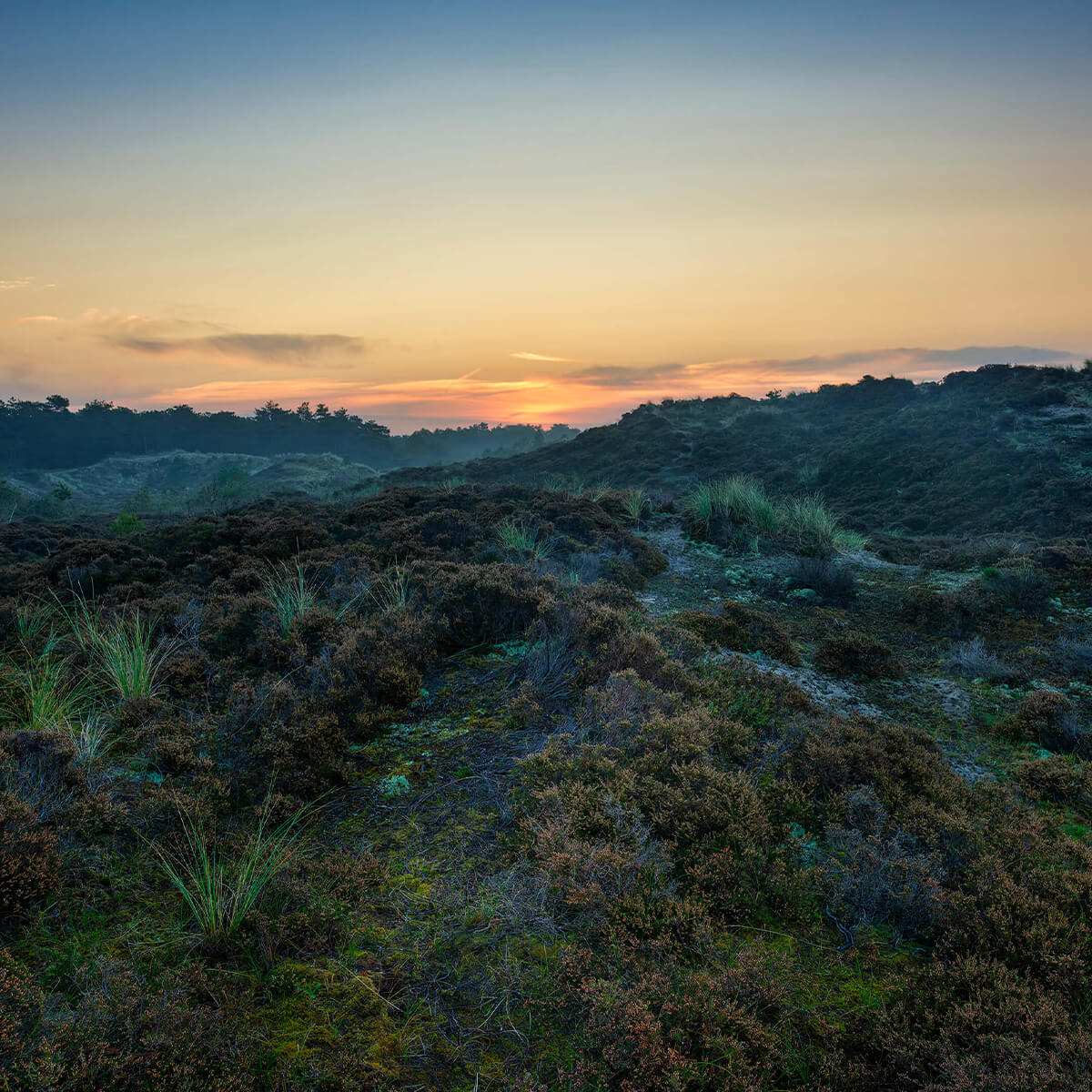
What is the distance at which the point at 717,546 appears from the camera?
541 inches

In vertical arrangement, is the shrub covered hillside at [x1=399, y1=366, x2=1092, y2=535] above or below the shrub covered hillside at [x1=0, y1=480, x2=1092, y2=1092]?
above

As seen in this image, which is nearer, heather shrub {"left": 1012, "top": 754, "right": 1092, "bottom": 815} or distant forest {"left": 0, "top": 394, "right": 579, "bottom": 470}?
heather shrub {"left": 1012, "top": 754, "right": 1092, "bottom": 815}

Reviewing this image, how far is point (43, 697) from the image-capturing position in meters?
4.61

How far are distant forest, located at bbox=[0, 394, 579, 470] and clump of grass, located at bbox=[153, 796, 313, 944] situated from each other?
199 feet

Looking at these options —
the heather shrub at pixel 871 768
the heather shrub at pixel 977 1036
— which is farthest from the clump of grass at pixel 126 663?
the heather shrub at pixel 977 1036

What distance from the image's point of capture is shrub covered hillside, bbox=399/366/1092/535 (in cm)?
1970

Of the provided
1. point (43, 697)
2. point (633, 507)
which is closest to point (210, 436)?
point (633, 507)

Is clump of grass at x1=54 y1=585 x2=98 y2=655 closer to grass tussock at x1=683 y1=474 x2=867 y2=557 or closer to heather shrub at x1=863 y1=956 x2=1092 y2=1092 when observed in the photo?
heather shrub at x1=863 y1=956 x2=1092 y2=1092

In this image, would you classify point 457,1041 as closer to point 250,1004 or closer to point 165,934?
point 250,1004

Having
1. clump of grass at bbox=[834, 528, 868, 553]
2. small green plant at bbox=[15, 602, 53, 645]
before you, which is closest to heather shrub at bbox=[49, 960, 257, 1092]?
small green plant at bbox=[15, 602, 53, 645]

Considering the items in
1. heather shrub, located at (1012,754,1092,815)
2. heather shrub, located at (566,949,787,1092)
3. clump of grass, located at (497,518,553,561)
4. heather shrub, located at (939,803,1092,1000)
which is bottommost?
heather shrub, located at (1012,754,1092,815)

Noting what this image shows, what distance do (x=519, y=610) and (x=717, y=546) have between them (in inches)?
307

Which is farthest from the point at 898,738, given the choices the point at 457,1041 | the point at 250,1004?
the point at 250,1004

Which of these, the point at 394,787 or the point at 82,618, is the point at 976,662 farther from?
the point at 82,618
